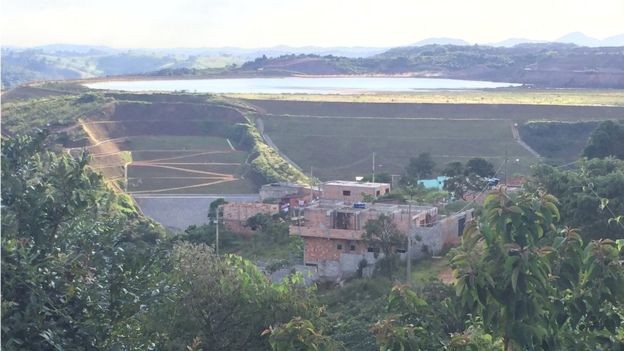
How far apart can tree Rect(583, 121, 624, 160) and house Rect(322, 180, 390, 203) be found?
5360 millimetres

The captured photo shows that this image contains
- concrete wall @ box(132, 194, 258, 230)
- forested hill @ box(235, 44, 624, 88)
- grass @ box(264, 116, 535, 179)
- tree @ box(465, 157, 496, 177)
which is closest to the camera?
tree @ box(465, 157, 496, 177)

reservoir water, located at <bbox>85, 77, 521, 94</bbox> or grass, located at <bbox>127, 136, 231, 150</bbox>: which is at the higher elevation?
reservoir water, located at <bbox>85, 77, 521, 94</bbox>

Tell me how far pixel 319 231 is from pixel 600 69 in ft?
148

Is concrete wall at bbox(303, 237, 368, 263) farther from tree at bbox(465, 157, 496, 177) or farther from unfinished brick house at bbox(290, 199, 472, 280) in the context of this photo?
tree at bbox(465, 157, 496, 177)

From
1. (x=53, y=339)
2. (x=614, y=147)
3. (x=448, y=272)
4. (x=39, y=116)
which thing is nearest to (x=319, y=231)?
(x=448, y=272)

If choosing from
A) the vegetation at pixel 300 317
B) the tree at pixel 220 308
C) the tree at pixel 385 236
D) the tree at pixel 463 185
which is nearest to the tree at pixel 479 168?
the tree at pixel 463 185

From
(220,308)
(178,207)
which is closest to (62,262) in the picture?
(220,308)

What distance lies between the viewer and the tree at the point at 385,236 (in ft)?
51.8

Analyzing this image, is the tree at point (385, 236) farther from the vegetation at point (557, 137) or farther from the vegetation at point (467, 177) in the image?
the vegetation at point (557, 137)

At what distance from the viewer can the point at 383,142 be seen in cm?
3394

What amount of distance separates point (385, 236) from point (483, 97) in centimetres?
2927

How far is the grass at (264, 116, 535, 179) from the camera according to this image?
31.5 m

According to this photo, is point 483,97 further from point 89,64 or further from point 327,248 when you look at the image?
point 89,64

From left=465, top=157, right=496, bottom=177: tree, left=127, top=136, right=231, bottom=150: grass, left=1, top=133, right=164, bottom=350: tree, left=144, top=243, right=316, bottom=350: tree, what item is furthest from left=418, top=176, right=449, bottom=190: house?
left=1, top=133, right=164, bottom=350: tree
